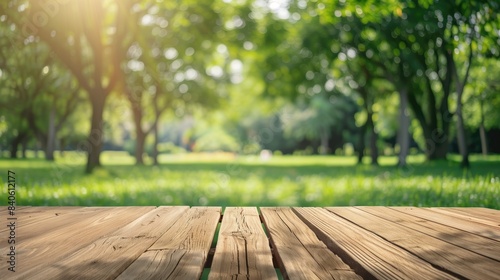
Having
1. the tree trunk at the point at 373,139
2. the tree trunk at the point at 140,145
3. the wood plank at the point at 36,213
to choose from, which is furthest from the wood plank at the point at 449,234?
the tree trunk at the point at 140,145

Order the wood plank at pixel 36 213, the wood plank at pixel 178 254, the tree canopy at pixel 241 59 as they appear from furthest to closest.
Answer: the tree canopy at pixel 241 59 < the wood plank at pixel 36 213 < the wood plank at pixel 178 254

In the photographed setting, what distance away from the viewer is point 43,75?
86.5 feet

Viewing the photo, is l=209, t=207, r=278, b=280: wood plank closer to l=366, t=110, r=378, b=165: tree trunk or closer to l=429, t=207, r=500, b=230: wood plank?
l=429, t=207, r=500, b=230: wood plank

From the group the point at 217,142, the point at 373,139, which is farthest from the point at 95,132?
the point at 217,142

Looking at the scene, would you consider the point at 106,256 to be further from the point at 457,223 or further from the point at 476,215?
the point at 476,215

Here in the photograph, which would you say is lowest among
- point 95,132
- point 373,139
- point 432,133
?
point 373,139

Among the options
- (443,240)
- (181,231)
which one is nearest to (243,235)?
(181,231)

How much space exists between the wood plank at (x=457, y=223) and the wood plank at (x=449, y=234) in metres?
0.09

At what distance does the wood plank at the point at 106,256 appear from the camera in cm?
185

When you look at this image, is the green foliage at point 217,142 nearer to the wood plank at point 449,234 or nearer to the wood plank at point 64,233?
the wood plank at point 64,233

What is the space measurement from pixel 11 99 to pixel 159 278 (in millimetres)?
29293

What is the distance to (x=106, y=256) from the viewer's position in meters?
2.13

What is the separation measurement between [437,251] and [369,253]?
15.3 inches

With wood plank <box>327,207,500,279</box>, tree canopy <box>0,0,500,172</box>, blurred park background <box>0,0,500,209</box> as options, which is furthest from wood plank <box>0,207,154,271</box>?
tree canopy <box>0,0,500,172</box>
